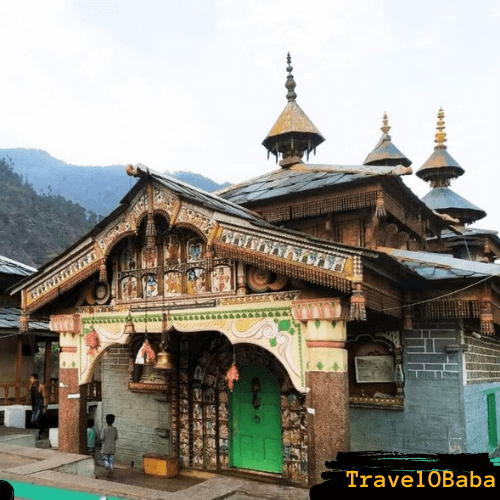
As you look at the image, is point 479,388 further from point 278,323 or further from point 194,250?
point 194,250

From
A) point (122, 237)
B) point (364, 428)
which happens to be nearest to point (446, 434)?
point (364, 428)

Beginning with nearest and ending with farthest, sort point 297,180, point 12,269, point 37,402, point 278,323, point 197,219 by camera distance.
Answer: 1. point 278,323
2. point 197,219
3. point 297,180
4. point 37,402
5. point 12,269

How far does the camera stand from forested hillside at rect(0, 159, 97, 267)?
213ft

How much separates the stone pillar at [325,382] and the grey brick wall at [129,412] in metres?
5.62

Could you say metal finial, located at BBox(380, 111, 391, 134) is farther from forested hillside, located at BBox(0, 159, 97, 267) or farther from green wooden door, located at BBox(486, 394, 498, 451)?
forested hillside, located at BBox(0, 159, 97, 267)

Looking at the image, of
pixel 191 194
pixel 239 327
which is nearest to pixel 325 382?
pixel 239 327

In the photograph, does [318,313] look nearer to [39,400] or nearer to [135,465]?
[135,465]

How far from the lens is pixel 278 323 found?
363 inches

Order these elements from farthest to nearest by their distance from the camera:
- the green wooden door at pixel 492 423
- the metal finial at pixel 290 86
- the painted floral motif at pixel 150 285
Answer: the metal finial at pixel 290 86
the green wooden door at pixel 492 423
the painted floral motif at pixel 150 285

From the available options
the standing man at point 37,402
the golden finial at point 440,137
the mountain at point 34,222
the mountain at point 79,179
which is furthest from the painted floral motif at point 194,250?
the mountain at point 79,179

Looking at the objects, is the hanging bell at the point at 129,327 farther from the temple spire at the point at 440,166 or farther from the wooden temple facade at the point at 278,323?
the temple spire at the point at 440,166

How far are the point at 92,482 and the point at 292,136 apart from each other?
1089cm

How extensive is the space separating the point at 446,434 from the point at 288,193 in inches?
234

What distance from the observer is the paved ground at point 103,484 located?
6.46 metres
